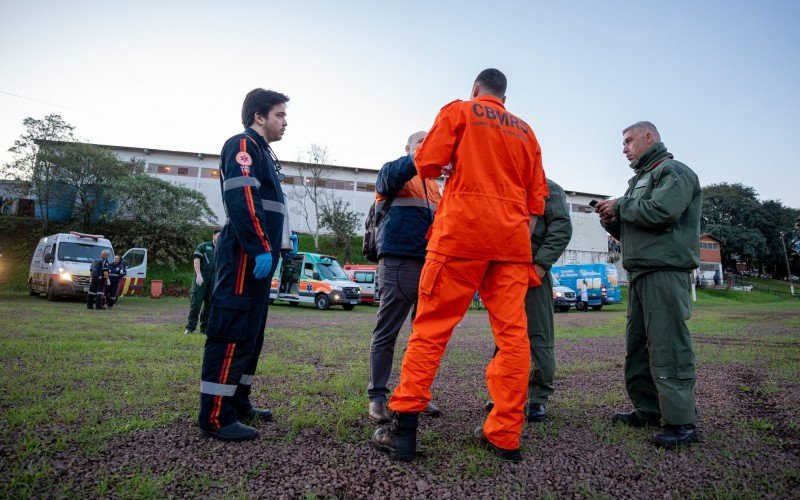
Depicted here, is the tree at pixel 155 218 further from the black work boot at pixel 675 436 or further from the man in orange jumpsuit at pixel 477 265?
the black work boot at pixel 675 436

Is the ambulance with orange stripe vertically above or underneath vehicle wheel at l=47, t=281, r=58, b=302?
above

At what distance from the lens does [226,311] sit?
8.41 feet

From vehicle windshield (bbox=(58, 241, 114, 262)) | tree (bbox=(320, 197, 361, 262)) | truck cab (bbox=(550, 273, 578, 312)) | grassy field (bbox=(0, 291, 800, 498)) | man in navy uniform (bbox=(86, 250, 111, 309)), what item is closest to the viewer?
grassy field (bbox=(0, 291, 800, 498))

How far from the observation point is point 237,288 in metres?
2.60

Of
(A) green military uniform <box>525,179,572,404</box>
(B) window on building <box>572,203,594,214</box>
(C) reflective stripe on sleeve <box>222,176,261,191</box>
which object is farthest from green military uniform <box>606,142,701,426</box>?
(B) window on building <box>572,203,594,214</box>

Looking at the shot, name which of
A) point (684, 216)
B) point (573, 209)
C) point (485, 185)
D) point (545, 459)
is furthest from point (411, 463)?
point (573, 209)

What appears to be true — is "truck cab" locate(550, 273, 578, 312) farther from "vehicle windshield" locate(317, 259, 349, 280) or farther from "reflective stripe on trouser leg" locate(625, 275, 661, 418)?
"reflective stripe on trouser leg" locate(625, 275, 661, 418)

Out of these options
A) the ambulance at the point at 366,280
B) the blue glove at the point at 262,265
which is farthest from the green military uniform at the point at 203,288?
the ambulance at the point at 366,280

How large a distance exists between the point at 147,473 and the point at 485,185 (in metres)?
2.25

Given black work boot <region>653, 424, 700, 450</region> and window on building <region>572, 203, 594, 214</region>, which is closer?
black work boot <region>653, 424, 700, 450</region>

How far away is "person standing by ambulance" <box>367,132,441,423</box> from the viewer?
3.10 meters

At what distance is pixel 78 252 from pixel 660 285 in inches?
764

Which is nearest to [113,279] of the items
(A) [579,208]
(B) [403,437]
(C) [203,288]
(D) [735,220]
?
(C) [203,288]

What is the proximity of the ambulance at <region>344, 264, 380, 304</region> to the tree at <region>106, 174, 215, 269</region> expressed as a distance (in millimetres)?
12444
